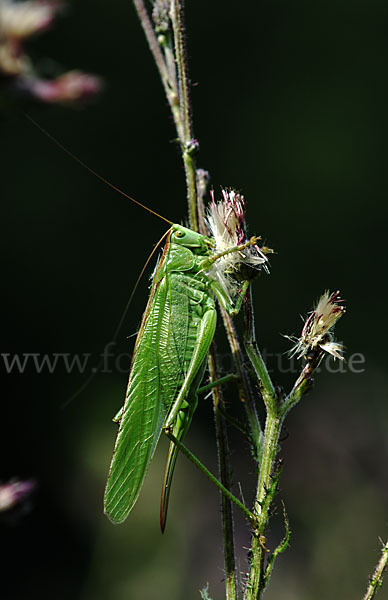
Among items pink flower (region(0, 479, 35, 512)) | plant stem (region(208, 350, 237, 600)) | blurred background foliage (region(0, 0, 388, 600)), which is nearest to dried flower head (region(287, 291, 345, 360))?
plant stem (region(208, 350, 237, 600))

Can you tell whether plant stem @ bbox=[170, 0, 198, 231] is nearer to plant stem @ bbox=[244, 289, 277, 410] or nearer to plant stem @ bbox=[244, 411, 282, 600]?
plant stem @ bbox=[244, 289, 277, 410]

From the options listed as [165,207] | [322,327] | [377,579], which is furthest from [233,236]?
[165,207]

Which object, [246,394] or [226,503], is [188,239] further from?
[226,503]

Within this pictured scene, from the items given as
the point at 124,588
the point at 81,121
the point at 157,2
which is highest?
the point at 81,121

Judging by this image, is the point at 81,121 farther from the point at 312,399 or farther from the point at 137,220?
the point at 312,399

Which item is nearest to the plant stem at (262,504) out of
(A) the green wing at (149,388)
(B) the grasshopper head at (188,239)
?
(A) the green wing at (149,388)

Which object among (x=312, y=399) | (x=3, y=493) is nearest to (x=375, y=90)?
(x=312, y=399)
